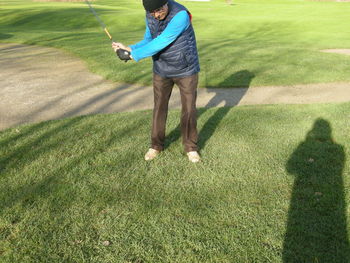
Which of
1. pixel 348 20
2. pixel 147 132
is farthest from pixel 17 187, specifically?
pixel 348 20

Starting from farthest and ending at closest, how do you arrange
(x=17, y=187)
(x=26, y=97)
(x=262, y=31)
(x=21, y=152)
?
1. (x=262, y=31)
2. (x=26, y=97)
3. (x=21, y=152)
4. (x=17, y=187)

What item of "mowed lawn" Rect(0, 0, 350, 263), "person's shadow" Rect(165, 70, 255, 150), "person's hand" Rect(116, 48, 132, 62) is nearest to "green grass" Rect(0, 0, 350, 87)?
"person's shadow" Rect(165, 70, 255, 150)

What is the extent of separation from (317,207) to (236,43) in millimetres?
12106

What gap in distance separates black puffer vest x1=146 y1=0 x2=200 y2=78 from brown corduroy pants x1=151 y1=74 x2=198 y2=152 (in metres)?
0.10

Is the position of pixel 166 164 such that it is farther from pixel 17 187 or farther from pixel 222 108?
pixel 222 108

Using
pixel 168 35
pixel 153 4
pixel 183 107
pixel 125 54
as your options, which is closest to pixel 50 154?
pixel 125 54

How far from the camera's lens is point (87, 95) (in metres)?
7.58

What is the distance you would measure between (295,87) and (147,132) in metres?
4.54

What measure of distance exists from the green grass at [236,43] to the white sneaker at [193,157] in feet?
13.9

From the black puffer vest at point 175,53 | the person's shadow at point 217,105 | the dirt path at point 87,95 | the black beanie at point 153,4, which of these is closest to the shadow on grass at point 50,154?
the person's shadow at point 217,105

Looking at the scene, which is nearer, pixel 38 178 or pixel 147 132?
pixel 38 178

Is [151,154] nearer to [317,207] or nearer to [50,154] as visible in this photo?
[50,154]

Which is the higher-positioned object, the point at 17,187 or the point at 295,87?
the point at 17,187

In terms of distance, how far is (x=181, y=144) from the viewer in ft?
16.0
